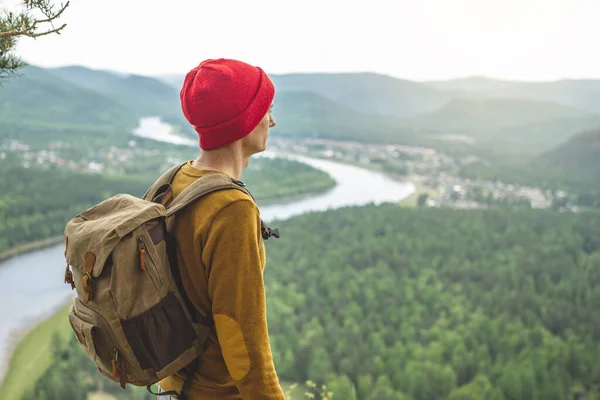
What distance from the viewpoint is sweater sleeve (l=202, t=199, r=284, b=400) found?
72cm

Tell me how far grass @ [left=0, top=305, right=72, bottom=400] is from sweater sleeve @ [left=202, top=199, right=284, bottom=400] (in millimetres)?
8347

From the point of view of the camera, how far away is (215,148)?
85cm

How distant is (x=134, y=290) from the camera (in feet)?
2.36

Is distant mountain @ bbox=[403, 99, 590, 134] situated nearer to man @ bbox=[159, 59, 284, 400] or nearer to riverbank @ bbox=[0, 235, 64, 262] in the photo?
riverbank @ bbox=[0, 235, 64, 262]

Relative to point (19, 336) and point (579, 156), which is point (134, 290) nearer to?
point (19, 336)

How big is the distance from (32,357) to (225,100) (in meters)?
9.98

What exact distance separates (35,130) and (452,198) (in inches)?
1211

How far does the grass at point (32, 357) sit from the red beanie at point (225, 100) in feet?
27.4

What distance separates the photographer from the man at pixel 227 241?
2.39 feet

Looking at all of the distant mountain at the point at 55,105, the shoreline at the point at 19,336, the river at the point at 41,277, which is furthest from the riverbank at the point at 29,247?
the distant mountain at the point at 55,105

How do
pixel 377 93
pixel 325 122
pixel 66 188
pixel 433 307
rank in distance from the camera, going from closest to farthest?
pixel 433 307 < pixel 66 188 < pixel 325 122 < pixel 377 93

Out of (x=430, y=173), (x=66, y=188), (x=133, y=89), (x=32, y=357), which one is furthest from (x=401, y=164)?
(x=133, y=89)

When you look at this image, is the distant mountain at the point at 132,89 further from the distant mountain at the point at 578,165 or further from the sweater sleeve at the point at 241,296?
the sweater sleeve at the point at 241,296

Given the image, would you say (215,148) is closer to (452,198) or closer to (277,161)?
(452,198)
